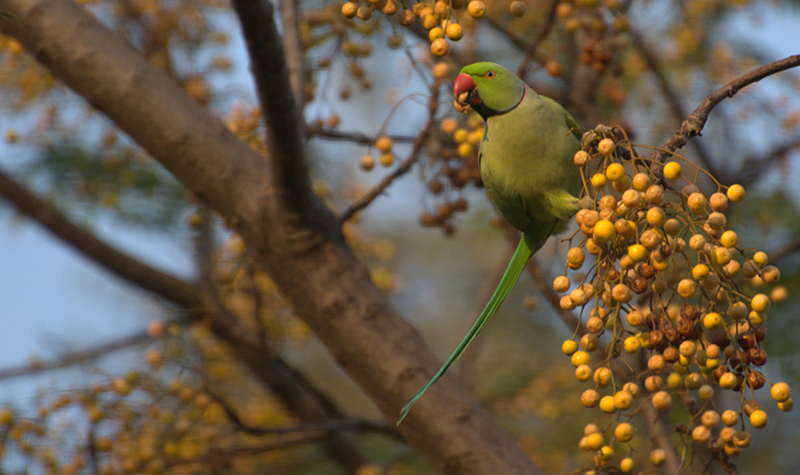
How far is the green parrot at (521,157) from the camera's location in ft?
4.37

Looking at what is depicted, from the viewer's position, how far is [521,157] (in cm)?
134

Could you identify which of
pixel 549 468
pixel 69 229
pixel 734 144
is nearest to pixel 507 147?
pixel 734 144

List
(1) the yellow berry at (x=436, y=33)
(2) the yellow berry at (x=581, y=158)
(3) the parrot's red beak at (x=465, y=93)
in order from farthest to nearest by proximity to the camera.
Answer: (3) the parrot's red beak at (x=465, y=93) → (1) the yellow berry at (x=436, y=33) → (2) the yellow berry at (x=581, y=158)

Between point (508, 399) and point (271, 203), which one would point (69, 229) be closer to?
point (271, 203)

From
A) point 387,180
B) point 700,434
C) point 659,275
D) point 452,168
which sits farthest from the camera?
point 452,168

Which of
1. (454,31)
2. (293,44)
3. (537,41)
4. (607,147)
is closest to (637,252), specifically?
(607,147)

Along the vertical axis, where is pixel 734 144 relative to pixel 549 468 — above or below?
above

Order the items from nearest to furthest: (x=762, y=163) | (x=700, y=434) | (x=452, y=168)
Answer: (x=700, y=434), (x=452, y=168), (x=762, y=163)

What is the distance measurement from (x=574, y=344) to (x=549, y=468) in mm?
1920

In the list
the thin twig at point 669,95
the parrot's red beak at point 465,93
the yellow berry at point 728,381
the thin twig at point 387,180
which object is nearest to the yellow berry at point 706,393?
the yellow berry at point 728,381

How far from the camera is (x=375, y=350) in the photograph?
1.59 m

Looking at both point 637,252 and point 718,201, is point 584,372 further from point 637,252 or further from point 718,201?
point 718,201

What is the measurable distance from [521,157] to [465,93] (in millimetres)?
190

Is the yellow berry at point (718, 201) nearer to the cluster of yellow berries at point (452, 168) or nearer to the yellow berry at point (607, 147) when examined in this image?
the yellow berry at point (607, 147)
